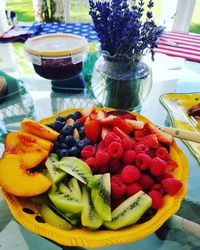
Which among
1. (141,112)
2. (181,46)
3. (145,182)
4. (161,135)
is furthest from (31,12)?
(145,182)

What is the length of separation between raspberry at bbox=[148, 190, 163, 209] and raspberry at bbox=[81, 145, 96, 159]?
13cm

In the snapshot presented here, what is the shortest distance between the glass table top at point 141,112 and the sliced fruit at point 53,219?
76 millimetres

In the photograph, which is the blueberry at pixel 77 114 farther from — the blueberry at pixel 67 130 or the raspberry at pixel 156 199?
the raspberry at pixel 156 199

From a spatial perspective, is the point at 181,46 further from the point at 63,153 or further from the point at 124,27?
the point at 63,153

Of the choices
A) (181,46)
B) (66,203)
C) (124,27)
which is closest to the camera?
(66,203)

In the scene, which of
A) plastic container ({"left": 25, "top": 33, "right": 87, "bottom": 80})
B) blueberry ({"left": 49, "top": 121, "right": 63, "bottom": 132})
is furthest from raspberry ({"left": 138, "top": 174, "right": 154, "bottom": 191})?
plastic container ({"left": 25, "top": 33, "right": 87, "bottom": 80})

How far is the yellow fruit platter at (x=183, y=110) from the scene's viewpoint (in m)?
0.68

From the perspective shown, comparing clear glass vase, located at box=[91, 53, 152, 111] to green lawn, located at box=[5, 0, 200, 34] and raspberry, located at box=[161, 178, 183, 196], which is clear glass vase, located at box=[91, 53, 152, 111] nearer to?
raspberry, located at box=[161, 178, 183, 196]

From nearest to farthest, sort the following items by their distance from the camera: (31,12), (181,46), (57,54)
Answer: (57,54)
(181,46)
(31,12)

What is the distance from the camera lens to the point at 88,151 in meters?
0.51

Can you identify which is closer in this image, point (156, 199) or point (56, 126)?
point (156, 199)

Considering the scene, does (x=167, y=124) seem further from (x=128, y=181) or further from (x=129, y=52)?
(x=128, y=181)

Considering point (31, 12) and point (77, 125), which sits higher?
point (77, 125)

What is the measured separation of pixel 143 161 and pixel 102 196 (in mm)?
100
